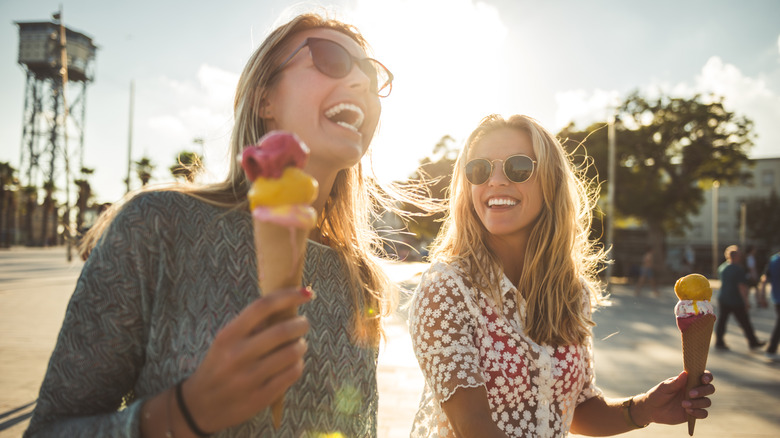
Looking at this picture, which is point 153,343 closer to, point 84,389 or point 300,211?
point 84,389

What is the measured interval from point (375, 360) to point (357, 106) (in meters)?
0.89

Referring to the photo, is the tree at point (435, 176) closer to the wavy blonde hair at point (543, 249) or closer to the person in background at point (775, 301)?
the wavy blonde hair at point (543, 249)

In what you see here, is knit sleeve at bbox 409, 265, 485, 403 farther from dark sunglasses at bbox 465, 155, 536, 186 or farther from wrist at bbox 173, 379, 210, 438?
wrist at bbox 173, 379, 210, 438

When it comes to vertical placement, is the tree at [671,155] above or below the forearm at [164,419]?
above

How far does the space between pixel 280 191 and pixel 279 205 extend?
0.03 metres

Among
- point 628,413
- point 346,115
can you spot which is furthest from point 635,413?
point 346,115

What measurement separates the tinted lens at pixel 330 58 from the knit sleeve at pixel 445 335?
2.90ft

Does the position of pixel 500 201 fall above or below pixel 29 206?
above

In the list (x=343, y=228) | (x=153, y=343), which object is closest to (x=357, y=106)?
(x=343, y=228)

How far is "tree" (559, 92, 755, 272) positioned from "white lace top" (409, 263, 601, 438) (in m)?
29.4

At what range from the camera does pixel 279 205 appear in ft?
2.90

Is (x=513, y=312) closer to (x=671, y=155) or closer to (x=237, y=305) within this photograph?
(x=237, y=305)

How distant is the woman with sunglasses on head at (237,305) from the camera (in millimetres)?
881

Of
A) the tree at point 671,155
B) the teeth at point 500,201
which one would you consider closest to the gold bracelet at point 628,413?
the teeth at point 500,201
